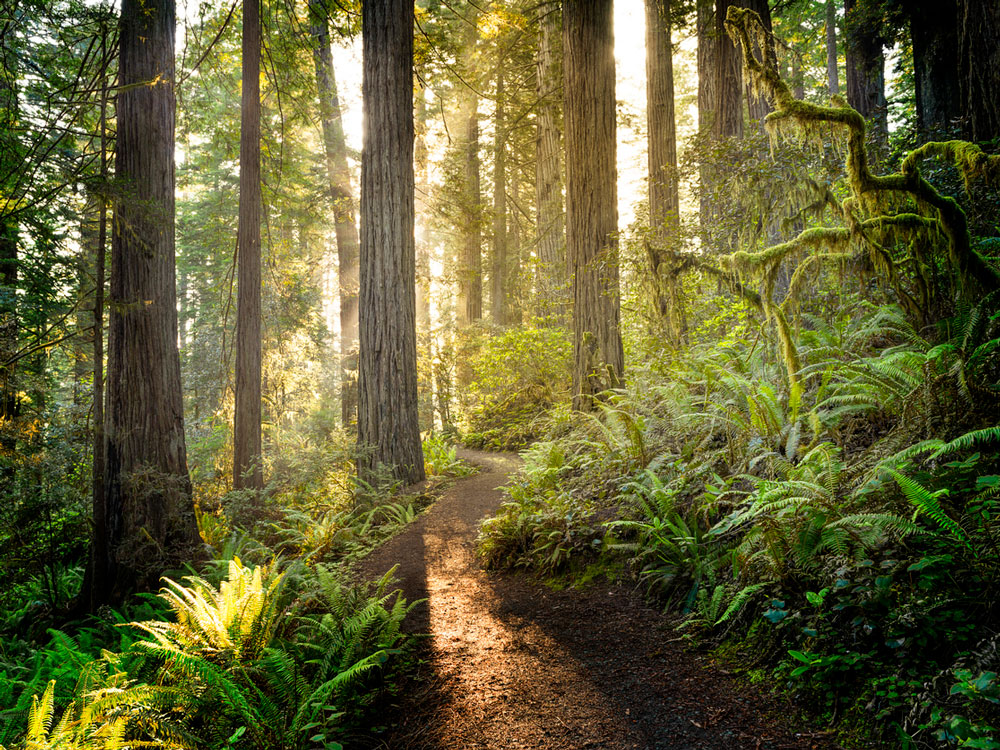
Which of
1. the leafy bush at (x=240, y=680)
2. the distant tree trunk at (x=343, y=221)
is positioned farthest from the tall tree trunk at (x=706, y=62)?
the leafy bush at (x=240, y=680)

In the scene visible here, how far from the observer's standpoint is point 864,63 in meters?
10.4

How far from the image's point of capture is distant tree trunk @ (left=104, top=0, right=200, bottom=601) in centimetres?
649

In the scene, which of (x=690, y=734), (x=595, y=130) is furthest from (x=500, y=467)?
(x=690, y=734)

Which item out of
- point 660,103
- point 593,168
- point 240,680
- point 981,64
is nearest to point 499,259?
point 660,103

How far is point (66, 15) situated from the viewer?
6.40 metres

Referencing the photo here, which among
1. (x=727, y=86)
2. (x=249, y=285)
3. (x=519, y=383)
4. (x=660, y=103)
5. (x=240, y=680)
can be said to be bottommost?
(x=240, y=680)

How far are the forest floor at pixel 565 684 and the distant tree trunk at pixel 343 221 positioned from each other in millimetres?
10529

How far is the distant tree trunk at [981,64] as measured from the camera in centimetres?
404

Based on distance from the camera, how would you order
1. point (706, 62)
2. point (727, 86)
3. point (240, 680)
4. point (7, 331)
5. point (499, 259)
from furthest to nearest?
point (499, 259) → point (706, 62) → point (727, 86) → point (7, 331) → point (240, 680)

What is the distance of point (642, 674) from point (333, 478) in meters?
6.22

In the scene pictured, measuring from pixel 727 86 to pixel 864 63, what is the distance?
3546 mm

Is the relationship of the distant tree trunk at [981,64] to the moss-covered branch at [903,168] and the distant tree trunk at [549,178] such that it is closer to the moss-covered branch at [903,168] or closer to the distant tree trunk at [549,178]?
the moss-covered branch at [903,168]

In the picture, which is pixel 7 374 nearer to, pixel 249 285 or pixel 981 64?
pixel 249 285

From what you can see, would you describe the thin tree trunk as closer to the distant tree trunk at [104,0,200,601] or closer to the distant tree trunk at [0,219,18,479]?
the distant tree trunk at [104,0,200,601]
